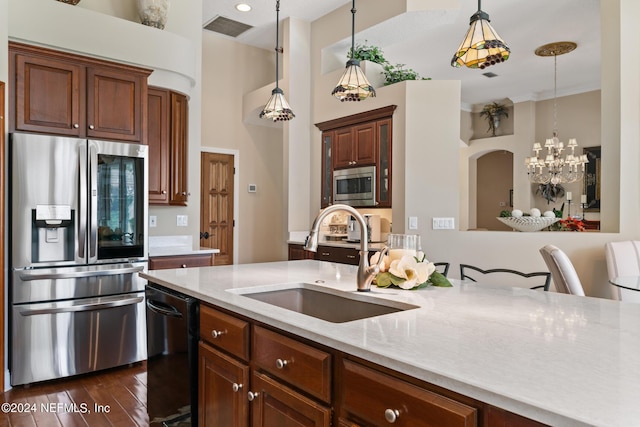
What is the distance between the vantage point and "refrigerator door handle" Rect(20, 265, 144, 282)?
3.08 meters

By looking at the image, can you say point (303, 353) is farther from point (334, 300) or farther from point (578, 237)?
point (578, 237)

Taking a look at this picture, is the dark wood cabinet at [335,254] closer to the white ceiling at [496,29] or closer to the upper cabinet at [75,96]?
the upper cabinet at [75,96]

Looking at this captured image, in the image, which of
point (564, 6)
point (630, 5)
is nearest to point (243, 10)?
point (564, 6)

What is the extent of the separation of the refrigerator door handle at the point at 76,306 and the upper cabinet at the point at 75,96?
4.17ft

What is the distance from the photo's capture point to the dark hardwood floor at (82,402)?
261 centimetres

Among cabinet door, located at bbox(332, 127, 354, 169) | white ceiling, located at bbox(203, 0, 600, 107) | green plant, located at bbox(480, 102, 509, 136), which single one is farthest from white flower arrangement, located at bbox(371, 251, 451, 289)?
green plant, located at bbox(480, 102, 509, 136)

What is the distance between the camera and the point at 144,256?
3.59 metres

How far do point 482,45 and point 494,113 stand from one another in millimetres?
7387

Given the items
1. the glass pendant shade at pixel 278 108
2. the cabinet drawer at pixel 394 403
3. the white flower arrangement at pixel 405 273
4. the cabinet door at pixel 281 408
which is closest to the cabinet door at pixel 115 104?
the glass pendant shade at pixel 278 108

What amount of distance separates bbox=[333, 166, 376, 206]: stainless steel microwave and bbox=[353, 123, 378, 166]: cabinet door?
0.30 feet

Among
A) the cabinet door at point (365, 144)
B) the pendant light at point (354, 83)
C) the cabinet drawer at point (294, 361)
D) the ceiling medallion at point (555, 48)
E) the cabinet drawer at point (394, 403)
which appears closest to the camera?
the cabinet drawer at point (394, 403)

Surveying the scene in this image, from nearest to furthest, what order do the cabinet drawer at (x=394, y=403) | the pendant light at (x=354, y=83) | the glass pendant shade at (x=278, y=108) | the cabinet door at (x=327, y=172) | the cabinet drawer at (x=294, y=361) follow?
1. the cabinet drawer at (x=394, y=403)
2. the cabinet drawer at (x=294, y=361)
3. the pendant light at (x=354, y=83)
4. the glass pendant shade at (x=278, y=108)
5. the cabinet door at (x=327, y=172)

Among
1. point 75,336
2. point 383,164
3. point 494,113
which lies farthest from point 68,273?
point 494,113

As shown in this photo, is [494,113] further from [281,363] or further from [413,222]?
[281,363]
